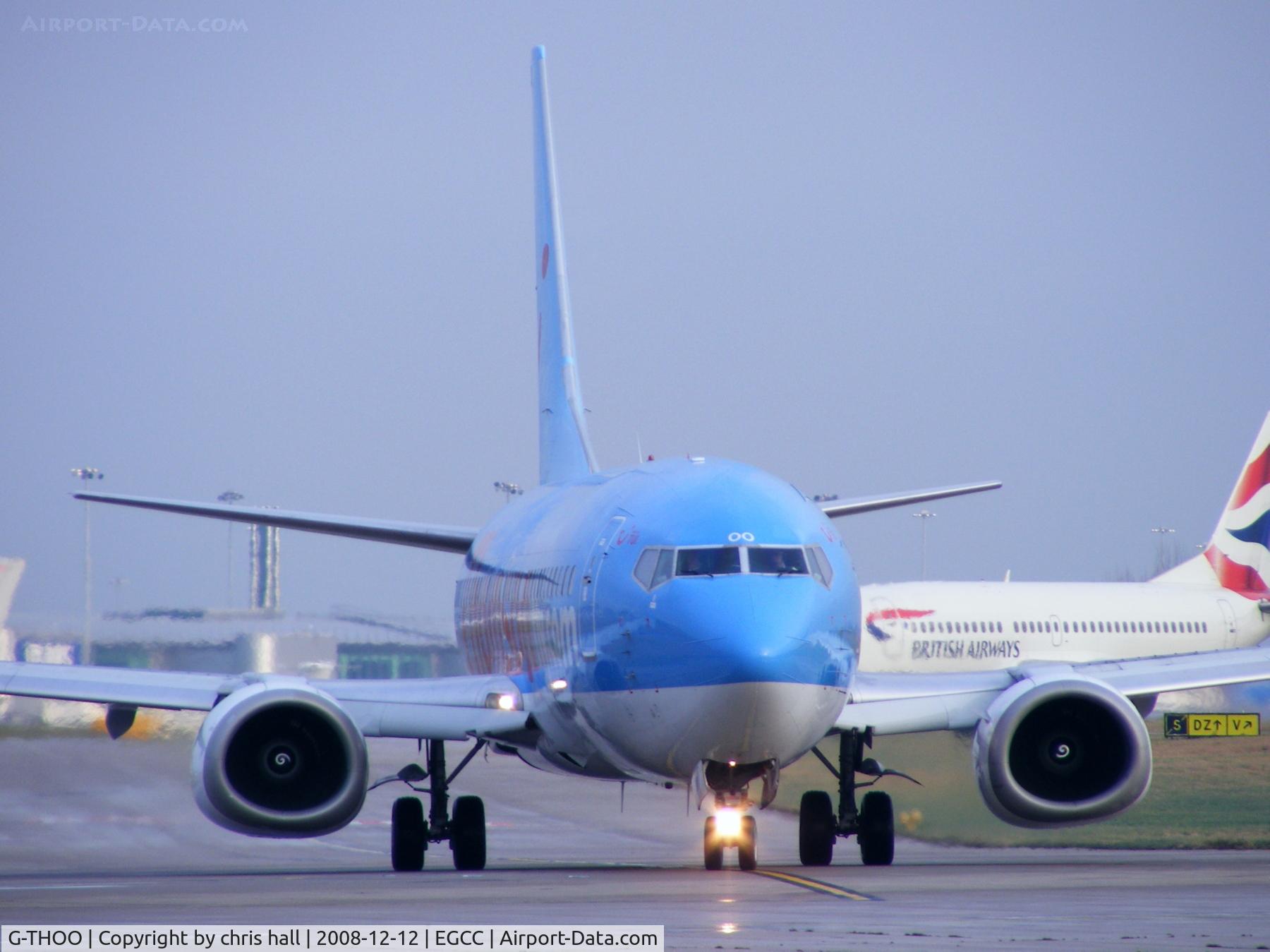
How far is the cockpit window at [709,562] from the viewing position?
17.3 m

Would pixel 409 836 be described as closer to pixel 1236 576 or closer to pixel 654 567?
pixel 654 567

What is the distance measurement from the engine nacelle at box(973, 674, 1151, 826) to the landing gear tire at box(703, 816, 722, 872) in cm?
252

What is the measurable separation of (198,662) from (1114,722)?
85.4 feet

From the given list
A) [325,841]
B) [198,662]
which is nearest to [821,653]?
[325,841]

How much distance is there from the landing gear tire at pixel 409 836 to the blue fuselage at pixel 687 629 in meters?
1.42

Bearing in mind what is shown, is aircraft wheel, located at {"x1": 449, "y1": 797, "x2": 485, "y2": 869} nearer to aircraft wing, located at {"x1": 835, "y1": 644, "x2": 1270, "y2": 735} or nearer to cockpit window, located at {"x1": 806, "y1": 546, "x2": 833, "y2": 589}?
aircraft wing, located at {"x1": 835, "y1": 644, "x2": 1270, "y2": 735}

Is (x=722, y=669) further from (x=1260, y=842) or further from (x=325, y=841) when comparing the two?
(x=325, y=841)

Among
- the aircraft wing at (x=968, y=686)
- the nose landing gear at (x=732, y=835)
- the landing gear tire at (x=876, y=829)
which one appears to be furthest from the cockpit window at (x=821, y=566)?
the landing gear tire at (x=876, y=829)

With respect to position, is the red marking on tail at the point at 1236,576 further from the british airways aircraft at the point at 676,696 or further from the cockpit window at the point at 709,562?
the cockpit window at the point at 709,562

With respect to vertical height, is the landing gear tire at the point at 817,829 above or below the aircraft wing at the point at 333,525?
below

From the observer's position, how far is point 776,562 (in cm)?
1742

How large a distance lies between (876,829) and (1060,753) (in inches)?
80.4

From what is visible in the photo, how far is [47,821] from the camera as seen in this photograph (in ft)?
95.0

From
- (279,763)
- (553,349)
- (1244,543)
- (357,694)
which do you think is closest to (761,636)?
(279,763)
